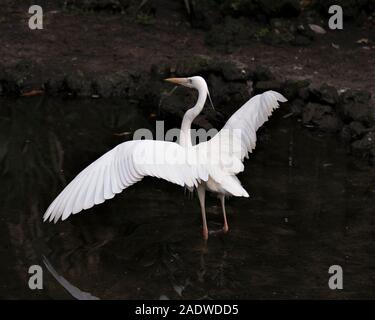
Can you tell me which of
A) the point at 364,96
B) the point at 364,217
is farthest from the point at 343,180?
the point at 364,96

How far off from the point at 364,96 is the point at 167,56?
336 cm

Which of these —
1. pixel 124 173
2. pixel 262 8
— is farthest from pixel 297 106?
pixel 124 173

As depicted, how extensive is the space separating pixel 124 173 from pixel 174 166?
466mm

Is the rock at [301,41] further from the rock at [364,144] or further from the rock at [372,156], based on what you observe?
the rock at [372,156]

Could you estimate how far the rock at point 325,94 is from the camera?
36.4 ft

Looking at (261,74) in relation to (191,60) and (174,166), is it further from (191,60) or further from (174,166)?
(174,166)

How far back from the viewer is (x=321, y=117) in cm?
1114

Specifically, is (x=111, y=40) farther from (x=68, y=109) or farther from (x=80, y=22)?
(x=68, y=109)

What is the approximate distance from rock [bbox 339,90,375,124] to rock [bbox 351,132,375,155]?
12.4 inches

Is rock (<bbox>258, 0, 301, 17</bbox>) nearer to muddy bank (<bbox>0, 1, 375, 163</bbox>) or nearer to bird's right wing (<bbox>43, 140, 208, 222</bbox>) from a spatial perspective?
muddy bank (<bbox>0, 1, 375, 163</bbox>)

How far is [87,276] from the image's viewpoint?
7.53m

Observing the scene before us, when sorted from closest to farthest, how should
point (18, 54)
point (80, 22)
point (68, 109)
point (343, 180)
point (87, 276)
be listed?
point (87, 276), point (343, 180), point (68, 109), point (18, 54), point (80, 22)

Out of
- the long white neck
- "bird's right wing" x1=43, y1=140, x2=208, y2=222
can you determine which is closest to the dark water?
"bird's right wing" x1=43, y1=140, x2=208, y2=222

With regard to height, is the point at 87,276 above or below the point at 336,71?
below
